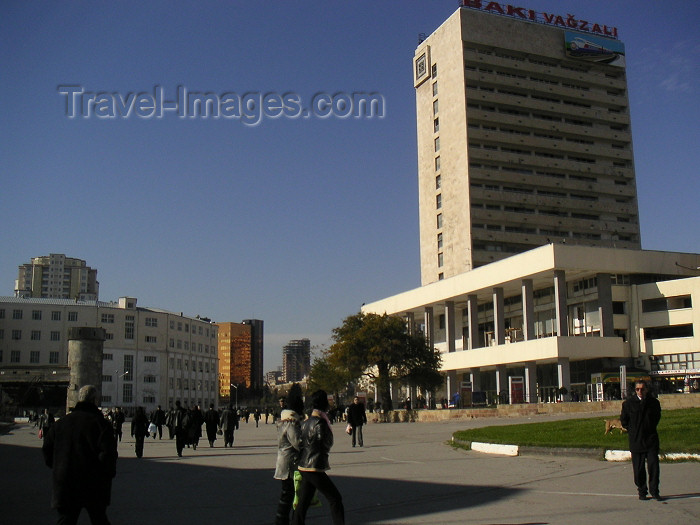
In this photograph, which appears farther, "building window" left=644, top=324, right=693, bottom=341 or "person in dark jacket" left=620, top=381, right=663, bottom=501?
"building window" left=644, top=324, right=693, bottom=341

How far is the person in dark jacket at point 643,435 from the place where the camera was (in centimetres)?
934

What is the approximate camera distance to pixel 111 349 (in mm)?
99500

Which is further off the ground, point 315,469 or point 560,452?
point 315,469

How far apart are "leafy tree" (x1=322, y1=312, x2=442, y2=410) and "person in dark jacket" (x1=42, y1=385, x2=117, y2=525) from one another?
4892 cm

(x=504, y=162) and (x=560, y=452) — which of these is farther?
(x=504, y=162)

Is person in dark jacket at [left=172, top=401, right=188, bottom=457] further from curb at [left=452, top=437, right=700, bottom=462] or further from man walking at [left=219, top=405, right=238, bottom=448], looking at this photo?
curb at [left=452, top=437, right=700, bottom=462]

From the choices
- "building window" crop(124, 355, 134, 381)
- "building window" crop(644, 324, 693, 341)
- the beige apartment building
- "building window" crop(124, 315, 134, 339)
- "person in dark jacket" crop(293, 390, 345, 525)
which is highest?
the beige apartment building

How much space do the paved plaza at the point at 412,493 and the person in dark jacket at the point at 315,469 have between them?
1.33m

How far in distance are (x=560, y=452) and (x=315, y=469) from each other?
9359mm

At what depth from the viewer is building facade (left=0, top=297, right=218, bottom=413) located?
94625mm

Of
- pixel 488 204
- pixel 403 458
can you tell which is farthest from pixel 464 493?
pixel 488 204

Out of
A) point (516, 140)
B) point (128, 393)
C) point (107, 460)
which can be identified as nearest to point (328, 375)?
point (516, 140)

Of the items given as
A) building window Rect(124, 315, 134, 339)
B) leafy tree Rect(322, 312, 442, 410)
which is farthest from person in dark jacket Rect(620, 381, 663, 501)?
building window Rect(124, 315, 134, 339)

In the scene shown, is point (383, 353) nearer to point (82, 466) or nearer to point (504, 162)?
point (504, 162)
